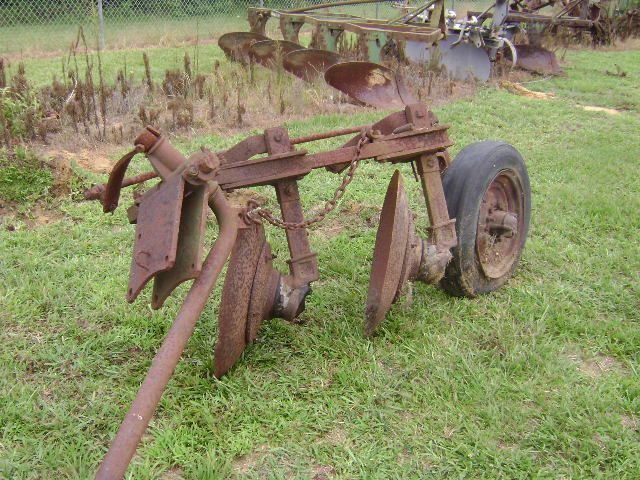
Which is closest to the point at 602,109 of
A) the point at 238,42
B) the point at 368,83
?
the point at 368,83

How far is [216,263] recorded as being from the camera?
1.98 m

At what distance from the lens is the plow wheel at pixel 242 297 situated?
2377 millimetres

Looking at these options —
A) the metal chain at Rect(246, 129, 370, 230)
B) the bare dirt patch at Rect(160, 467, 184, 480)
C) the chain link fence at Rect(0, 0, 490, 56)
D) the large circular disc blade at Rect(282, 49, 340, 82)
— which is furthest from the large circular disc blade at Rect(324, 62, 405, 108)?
the chain link fence at Rect(0, 0, 490, 56)

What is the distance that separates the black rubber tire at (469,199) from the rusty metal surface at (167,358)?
4.10ft

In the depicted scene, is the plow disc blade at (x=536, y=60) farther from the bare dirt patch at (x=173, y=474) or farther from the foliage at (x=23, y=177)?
the bare dirt patch at (x=173, y=474)

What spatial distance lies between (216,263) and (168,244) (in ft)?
0.70

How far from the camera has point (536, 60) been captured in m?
9.80

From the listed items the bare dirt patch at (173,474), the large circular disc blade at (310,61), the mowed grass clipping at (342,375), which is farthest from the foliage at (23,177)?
the large circular disc blade at (310,61)

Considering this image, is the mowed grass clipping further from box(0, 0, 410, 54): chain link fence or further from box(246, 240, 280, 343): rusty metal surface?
box(0, 0, 410, 54): chain link fence

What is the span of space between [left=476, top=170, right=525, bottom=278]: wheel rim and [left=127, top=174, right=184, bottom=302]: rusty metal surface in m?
1.65

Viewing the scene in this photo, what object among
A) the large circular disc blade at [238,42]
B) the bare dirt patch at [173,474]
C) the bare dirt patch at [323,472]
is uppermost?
the large circular disc blade at [238,42]

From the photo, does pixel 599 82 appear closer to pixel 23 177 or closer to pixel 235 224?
pixel 23 177

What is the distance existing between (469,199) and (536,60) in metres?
7.86

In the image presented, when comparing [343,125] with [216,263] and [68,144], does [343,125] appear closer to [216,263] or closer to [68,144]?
[68,144]
